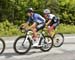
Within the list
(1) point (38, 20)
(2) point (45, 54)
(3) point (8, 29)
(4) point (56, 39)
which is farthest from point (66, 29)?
(2) point (45, 54)

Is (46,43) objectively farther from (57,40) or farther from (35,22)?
(57,40)

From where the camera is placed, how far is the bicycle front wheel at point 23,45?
11.3 meters

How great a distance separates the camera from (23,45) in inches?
449

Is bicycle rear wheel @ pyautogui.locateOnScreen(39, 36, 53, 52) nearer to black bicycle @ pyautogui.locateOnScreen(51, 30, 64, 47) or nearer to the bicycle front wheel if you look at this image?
the bicycle front wheel

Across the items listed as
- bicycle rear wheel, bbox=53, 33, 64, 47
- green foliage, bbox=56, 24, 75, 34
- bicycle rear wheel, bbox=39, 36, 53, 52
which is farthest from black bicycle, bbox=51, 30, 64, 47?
green foliage, bbox=56, 24, 75, 34

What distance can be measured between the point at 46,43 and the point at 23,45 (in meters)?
1.09

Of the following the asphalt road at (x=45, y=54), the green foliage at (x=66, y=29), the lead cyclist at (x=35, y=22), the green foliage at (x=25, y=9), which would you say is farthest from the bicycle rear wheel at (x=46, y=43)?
the green foliage at (x=25, y=9)

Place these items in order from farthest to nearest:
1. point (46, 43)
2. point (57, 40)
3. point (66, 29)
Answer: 1. point (66, 29)
2. point (57, 40)
3. point (46, 43)

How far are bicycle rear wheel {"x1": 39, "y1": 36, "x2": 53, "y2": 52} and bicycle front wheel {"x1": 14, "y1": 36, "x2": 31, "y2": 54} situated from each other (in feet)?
2.38

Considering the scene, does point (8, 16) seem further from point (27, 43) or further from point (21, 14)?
point (27, 43)

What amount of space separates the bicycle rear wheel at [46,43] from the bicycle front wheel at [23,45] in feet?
2.38

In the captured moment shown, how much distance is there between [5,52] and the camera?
11.7 meters

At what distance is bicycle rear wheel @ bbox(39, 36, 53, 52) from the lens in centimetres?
1203

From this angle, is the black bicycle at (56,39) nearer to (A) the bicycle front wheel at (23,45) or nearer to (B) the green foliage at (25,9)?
(A) the bicycle front wheel at (23,45)
